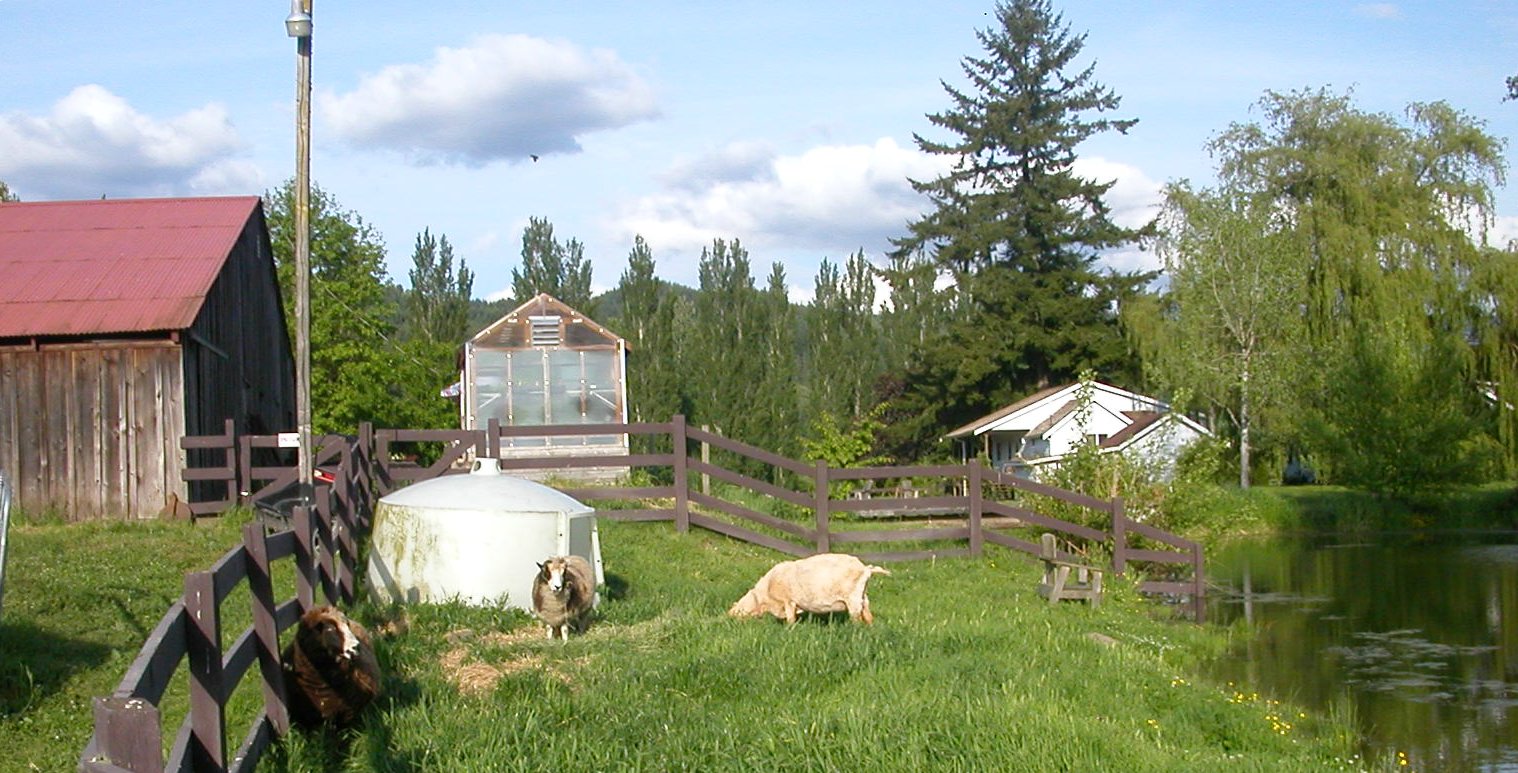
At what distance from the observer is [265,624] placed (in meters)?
6.73

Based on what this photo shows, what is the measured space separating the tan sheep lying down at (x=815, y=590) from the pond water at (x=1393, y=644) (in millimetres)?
3991

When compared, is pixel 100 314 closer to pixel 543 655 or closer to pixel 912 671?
pixel 543 655

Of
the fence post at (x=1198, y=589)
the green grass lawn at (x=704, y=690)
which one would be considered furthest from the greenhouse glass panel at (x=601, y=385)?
the green grass lawn at (x=704, y=690)

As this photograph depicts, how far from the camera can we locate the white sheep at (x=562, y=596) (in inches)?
401

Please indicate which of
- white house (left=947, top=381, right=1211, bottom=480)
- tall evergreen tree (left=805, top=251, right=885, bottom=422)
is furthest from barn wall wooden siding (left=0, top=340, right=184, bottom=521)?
tall evergreen tree (left=805, top=251, right=885, bottom=422)

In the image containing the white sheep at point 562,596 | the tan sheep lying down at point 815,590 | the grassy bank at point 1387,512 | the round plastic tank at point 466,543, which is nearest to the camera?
the white sheep at point 562,596

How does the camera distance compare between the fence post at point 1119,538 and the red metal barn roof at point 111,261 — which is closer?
the fence post at point 1119,538

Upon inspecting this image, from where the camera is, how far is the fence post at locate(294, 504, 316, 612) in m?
7.92

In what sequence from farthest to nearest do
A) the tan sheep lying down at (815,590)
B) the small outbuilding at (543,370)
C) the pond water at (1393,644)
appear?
the small outbuilding at (543,370), the pond water at (1393,644), the tan sheep lying down at (815,590)

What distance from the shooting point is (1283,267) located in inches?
1708

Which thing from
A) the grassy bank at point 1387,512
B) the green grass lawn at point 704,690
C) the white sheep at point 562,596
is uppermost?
the white sheep at point 562,596

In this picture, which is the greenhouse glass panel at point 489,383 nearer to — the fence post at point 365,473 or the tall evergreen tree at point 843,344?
the fence post at point 365,473

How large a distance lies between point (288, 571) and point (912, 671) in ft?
22.3

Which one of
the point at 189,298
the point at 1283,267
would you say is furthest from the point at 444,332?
the point at 189,298
